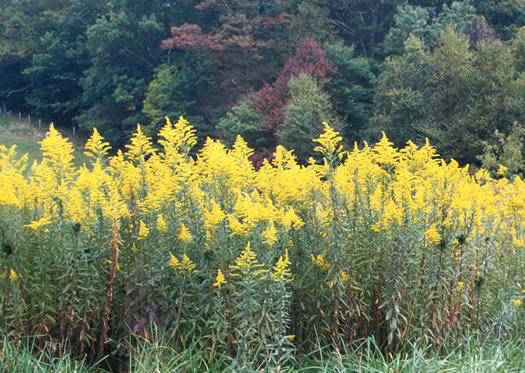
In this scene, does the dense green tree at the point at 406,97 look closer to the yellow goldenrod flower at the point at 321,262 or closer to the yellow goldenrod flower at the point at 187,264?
the yellow goldenrod flower at the point at 321,262

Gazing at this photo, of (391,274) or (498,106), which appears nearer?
(391,274)

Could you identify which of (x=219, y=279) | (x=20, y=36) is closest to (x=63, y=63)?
(x=20, y=36)

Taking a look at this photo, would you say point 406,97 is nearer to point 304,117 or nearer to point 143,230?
point 304,117

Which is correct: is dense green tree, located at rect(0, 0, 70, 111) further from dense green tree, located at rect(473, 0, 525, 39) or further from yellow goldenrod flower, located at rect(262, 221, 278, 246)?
yellow goldenrod flower, located at rect(262, 221, 278, 246)

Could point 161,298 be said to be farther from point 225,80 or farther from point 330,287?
point 225,80

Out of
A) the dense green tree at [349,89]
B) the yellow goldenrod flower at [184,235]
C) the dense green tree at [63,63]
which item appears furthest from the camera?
the dense green tree at [63,63]

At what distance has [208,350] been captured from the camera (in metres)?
3.57

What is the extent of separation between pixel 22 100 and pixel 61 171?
3706cm

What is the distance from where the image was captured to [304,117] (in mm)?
20266

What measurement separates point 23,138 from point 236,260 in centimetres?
2943

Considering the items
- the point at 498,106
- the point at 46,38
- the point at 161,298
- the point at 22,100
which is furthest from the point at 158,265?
the point at 22,100

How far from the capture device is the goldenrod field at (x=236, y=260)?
3484 mm

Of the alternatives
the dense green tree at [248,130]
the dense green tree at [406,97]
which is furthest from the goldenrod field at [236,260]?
the dense green tree at [248,130]

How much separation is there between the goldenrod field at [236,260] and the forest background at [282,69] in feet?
43.4
